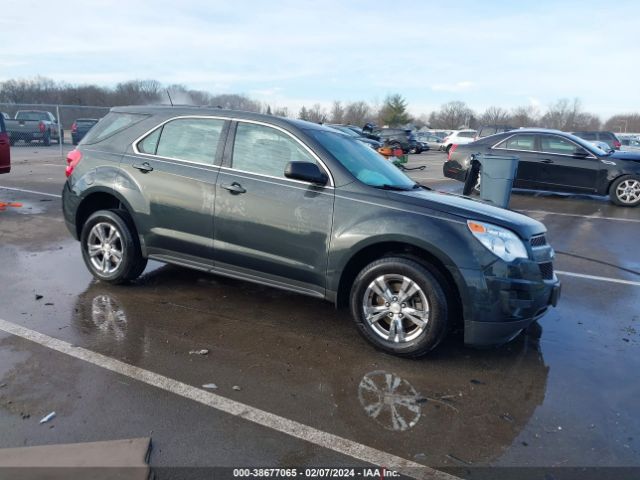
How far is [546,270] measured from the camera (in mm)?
4031

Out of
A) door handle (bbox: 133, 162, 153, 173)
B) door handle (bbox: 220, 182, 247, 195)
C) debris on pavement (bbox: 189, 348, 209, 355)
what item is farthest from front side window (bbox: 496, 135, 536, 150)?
debris on pavement (bbox: 189, 348, 209, 355)

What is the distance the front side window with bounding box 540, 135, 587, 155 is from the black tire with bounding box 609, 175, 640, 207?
1038mm

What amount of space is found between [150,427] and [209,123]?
2893 millimetres

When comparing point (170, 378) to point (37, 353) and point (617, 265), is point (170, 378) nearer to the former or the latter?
point (37, 353)

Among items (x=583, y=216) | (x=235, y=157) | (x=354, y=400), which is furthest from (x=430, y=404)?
(x=583, y=216)

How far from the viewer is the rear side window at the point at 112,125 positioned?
5301 mm

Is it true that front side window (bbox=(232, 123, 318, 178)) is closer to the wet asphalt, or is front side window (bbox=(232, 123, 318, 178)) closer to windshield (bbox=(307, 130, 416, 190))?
windshield (bbox=(307, 130, 416, 190))

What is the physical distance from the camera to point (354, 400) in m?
3.36

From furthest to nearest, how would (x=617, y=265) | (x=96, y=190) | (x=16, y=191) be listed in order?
1. (x=16, y=191)
2. (x=617, y=265)
3. (x=96, y=190)

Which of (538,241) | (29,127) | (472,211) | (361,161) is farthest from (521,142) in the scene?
(29,127)

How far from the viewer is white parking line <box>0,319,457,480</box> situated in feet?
8.98

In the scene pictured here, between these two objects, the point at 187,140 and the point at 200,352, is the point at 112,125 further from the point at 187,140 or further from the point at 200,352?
the point at 200,352

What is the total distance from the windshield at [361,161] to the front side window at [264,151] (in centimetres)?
22

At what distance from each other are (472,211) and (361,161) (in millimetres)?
1172
